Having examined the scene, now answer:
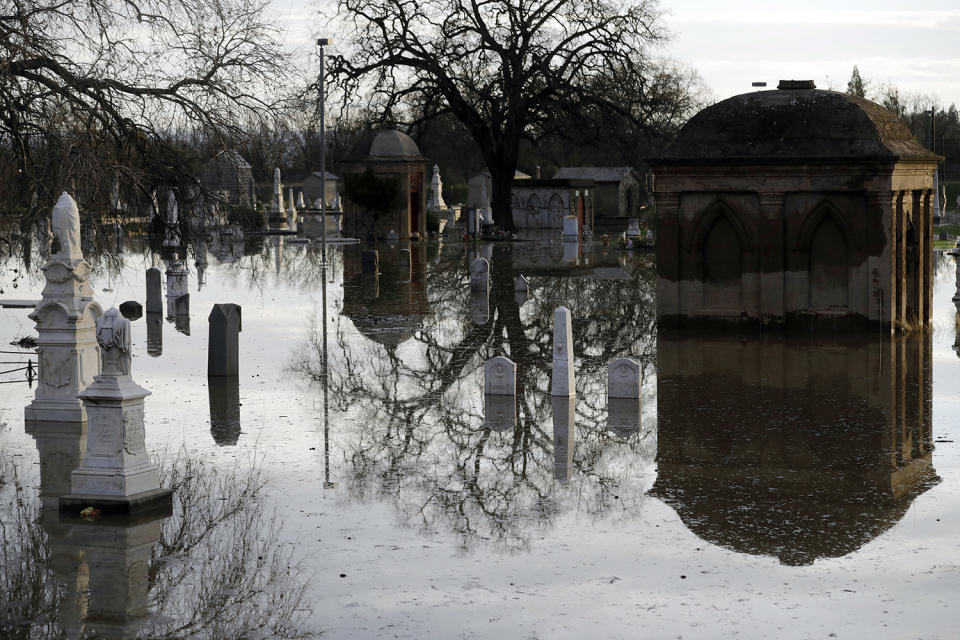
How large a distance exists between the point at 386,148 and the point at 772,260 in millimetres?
32801

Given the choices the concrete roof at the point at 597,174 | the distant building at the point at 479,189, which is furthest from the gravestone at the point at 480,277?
the distant building at the point at 479,189

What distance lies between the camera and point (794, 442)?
523 inches

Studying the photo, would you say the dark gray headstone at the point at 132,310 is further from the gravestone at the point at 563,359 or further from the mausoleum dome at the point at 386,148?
the mausoleum dome at the point at 386,148

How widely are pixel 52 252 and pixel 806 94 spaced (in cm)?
1365

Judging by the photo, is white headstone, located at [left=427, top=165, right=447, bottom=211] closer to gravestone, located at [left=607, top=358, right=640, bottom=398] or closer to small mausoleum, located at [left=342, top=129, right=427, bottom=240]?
small mausoleum, located at [left=342, top=129, right=427, bottom=240]

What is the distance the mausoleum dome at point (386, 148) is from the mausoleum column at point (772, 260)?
31880mm

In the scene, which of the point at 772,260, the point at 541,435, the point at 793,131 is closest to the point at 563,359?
the point at 541,435

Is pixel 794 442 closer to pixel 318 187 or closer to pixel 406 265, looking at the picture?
pixel 406 265

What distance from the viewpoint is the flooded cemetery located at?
8523 mm

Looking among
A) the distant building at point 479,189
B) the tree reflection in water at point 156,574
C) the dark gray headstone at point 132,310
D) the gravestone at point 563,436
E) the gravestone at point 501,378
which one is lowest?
the tree reflection in water at point 156,574

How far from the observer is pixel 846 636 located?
25.4 feet

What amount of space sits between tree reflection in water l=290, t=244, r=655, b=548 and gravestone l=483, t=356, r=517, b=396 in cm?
22

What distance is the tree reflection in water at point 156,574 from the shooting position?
797 cm

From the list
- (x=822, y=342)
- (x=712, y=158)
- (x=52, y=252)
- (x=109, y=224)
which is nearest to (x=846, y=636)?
(x=52, y=252)
